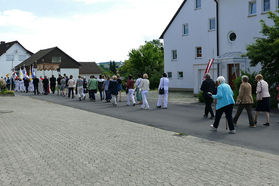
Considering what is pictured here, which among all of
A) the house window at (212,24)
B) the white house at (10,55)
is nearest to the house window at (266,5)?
the house window at (212,24)

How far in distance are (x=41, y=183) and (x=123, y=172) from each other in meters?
1.35

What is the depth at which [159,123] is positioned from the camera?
12344mm

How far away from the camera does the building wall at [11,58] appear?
85500 mm

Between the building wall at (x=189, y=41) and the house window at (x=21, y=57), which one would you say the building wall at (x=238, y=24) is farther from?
the house window at (x=21, y=57)

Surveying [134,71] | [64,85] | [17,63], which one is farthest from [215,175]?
[17,63]

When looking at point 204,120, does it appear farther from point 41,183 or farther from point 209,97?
point 41,183

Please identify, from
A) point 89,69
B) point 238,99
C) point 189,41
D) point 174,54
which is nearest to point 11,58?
point 89,69

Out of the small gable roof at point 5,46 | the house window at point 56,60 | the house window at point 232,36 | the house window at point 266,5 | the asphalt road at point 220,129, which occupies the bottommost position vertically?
the asphalt road at point 220,129

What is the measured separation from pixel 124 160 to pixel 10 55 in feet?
283

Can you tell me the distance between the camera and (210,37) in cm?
3316

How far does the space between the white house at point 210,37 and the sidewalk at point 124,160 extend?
1572 centimetres

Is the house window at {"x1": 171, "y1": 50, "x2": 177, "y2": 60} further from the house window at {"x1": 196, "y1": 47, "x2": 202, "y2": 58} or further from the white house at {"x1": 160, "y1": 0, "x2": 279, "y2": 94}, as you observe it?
the house window at {"x1": 196, "y1": 47, "x2": 202, "y2": 58}

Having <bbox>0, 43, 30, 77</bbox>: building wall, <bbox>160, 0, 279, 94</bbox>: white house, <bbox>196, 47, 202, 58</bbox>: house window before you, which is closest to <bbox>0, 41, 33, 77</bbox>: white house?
<bbox>0, 43, 30, 77</bbox>: building wall

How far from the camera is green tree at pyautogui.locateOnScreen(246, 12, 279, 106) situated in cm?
1591
